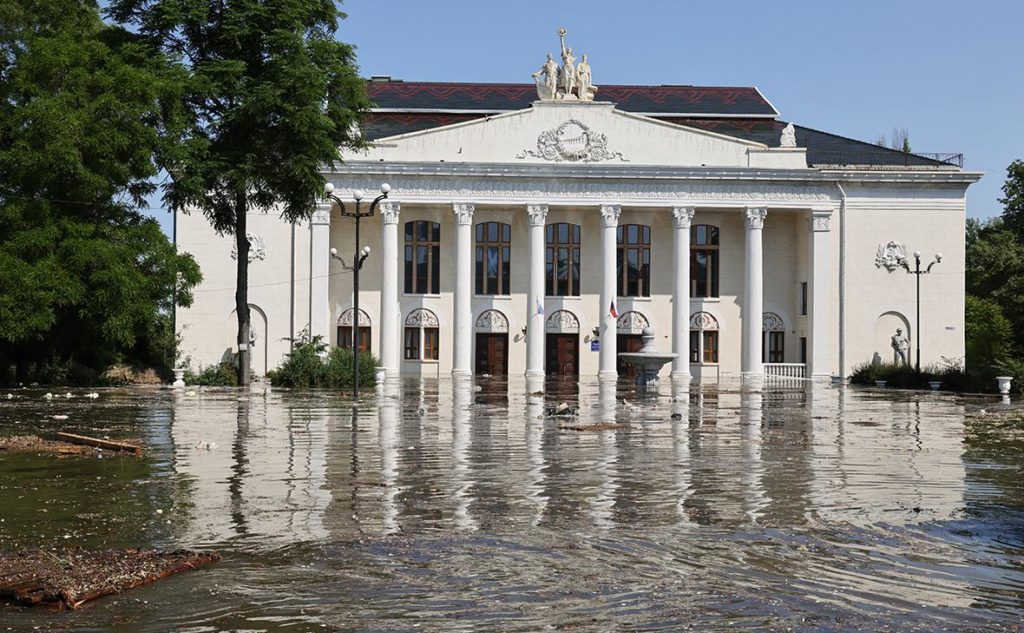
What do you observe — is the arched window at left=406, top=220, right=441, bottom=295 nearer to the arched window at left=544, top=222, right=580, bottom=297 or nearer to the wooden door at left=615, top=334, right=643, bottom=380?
the arched window at left=544, top=222, right=580, bottom=297

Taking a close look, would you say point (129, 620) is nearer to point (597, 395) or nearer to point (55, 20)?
point (597, 395)

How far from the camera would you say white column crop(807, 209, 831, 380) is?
198 feet

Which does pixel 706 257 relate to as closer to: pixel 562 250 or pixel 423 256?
pixel 562 250

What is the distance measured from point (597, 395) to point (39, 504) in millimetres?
26092

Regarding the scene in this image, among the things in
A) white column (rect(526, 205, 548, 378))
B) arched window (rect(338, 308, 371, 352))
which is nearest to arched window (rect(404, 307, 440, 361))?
arched window (rect(338, 308, 371, 352))

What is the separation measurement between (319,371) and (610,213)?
26.0 m

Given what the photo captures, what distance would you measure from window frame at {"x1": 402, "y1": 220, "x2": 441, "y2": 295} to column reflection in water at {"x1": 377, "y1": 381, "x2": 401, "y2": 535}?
33019 mm

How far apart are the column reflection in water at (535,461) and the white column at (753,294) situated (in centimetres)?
3472

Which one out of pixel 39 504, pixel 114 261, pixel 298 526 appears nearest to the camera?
pixel 298 526

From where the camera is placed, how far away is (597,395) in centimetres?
3562

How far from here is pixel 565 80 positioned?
6066 cm

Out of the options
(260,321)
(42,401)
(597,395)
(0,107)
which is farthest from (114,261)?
(260,321)

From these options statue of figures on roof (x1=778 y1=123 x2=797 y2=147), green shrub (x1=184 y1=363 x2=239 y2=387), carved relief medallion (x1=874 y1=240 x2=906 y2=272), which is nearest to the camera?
green shrub (x1=184 y1=363 x2=239 y2=387)

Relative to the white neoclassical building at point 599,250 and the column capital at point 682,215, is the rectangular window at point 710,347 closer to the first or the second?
the white neoclassical building at point 599,250
